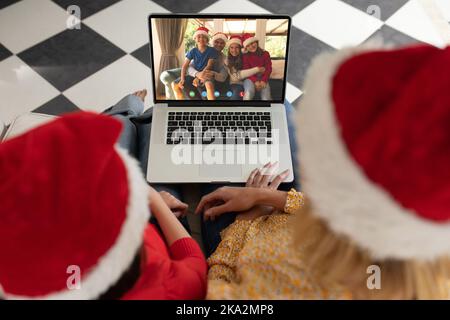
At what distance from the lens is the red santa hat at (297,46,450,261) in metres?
0.43

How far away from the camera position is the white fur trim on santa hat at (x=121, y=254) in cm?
57

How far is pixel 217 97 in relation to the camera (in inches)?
45.9

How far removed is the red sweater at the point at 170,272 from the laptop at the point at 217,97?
0.23 metres

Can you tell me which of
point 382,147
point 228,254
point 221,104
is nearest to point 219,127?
point 221,104

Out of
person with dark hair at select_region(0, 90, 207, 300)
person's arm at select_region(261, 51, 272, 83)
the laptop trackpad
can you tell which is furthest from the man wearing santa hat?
person with dark hair at select_region(0, 90, 207, 300)

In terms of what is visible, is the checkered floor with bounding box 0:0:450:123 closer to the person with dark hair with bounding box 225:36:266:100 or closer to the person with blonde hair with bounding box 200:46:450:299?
the person with dark hair with bounding box 225:36:266:100

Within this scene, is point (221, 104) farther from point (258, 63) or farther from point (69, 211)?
point (69, 211)

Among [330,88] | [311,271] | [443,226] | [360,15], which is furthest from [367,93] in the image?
[360,15]

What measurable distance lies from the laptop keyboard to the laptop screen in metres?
0.05

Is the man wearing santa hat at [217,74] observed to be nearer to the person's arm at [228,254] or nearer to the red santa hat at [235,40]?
the red santa hat at [235,40]

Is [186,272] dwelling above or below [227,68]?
below

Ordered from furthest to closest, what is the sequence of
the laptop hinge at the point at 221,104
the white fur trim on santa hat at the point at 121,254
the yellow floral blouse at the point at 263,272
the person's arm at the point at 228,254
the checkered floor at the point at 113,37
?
the checkered floor at the point at 113,37 < the laptop hinge at the point at 221,104 < the person's arm at the point at 228,254 < the yellow floral blouse at the point at 263,272 < the white fur trim on santa hat at the point at 121,254

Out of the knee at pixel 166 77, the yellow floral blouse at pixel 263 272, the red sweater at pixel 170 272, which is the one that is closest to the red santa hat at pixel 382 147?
the yellow floral blouse at pixel 263 272

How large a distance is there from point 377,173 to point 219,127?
69 centimetres
